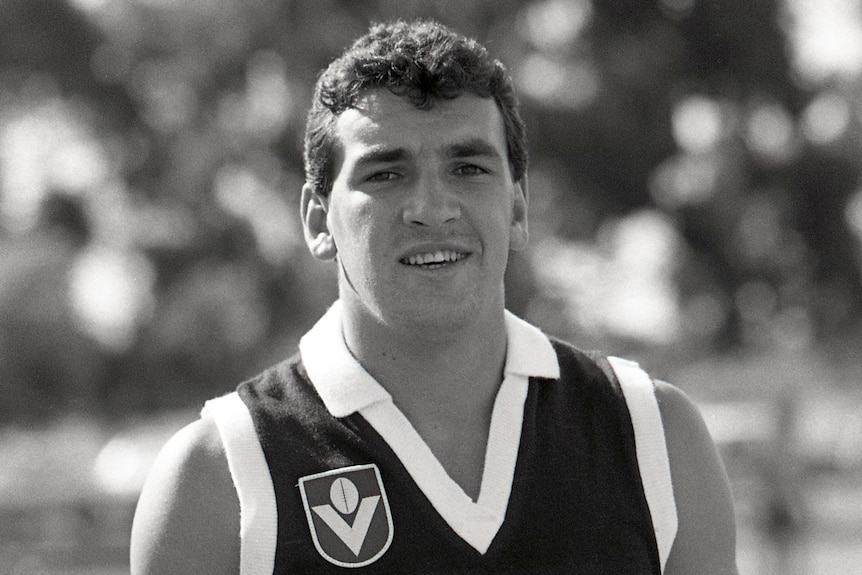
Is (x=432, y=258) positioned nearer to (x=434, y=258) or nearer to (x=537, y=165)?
(x=434, y=258)

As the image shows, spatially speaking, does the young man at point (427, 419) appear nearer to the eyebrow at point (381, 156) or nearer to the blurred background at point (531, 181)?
the eyebrow at point (381, 156)

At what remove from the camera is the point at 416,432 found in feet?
7.38

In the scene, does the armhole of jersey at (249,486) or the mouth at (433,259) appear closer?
the armhole of jersey at (249,486)

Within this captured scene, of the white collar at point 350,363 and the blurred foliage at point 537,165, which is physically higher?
the blurred foliage at point 537,165

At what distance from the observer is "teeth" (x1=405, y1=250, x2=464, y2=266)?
222cm

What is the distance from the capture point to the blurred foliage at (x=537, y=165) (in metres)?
10.4

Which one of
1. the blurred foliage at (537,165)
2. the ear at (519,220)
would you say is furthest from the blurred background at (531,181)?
the ear at (519,220)

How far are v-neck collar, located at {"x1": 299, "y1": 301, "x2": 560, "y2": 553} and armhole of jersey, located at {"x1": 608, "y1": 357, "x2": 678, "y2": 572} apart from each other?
6.5 inches

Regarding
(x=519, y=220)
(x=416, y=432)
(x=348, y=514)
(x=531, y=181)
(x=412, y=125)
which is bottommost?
(x=348, y=514)

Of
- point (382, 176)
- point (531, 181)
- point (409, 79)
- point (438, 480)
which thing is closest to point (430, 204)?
point (382, 176)

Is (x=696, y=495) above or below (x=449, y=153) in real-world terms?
below

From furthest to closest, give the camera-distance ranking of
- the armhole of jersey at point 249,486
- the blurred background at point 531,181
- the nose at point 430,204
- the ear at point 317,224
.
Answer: the blurred background at point 531,181 → the ear at point 317,224 → the nose at point 430,204 → the armhole of jersey at point 249,486

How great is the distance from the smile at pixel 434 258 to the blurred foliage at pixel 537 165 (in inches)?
292

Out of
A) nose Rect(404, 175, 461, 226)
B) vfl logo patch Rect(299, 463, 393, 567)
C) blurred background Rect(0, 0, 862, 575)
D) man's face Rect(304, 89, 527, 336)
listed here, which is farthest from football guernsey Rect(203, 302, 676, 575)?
blurred background Rect(0, 0, 862, 575)
